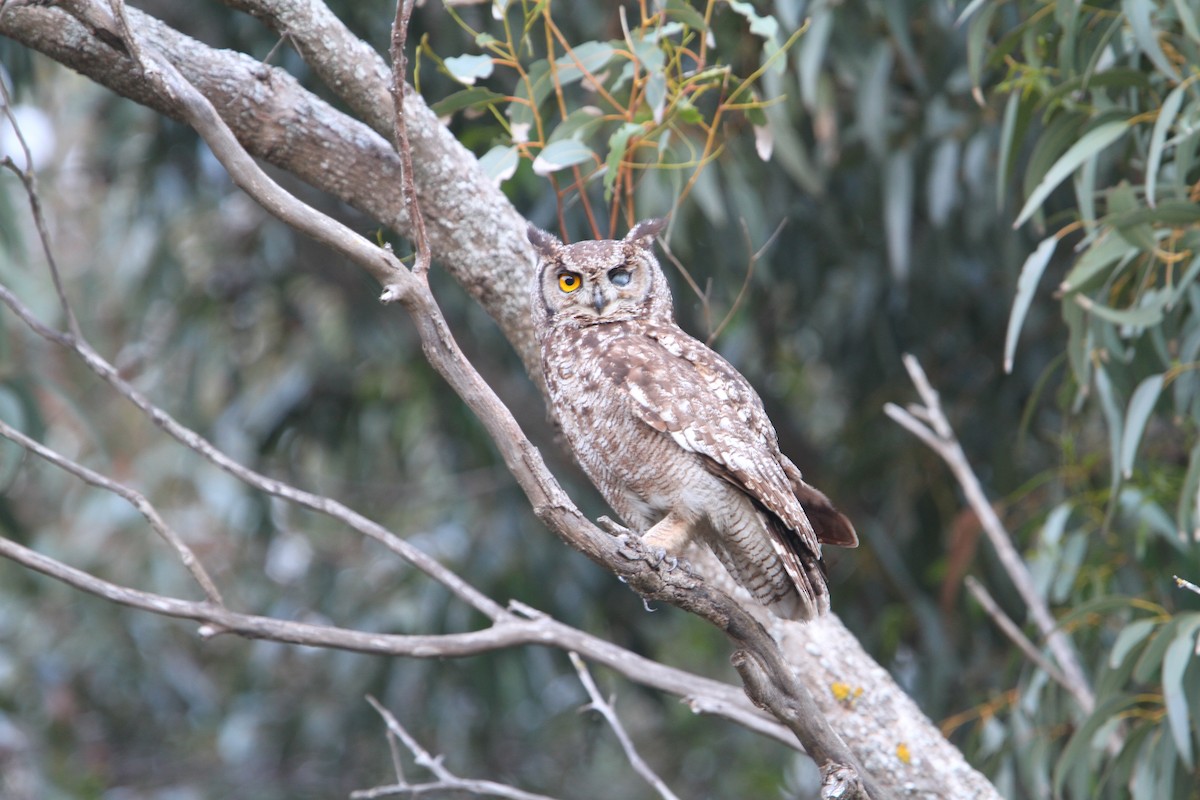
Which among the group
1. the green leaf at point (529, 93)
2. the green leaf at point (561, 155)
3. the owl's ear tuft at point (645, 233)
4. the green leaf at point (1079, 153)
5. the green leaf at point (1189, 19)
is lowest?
the owl's ear tuft at point (645, 233)

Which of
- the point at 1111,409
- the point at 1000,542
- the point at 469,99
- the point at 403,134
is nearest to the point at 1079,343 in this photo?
the point at 1111,409

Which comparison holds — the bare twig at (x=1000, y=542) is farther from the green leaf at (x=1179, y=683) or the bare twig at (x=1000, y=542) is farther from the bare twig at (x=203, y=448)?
the bare twig at (x=203, y=448)

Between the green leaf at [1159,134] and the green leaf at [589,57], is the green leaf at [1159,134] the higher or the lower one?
the lower one

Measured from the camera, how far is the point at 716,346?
188 inches

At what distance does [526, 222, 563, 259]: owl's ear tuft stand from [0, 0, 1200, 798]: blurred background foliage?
12cm

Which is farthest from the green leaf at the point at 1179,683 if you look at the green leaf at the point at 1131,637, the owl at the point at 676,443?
the owl at the point at 676,443

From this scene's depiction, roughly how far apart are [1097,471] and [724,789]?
8.77 feet

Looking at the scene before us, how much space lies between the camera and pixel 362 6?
3.64 meters

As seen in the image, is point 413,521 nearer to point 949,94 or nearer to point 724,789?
point 724,789

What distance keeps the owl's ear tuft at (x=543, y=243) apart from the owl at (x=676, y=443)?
10 millimetres

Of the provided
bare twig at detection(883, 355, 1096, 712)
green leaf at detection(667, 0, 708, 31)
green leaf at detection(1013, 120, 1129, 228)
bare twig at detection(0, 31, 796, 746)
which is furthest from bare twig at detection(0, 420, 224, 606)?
green leaf at detection(1013, 120, 1129, 228)

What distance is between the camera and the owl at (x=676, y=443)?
2.16m

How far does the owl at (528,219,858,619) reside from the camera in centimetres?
216

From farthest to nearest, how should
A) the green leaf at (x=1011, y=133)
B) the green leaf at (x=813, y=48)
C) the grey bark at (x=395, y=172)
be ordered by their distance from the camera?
the green leaf at (x=813, y=48) → the green leaf at (x=1011, y=133) → the grey bark at (x=395, y=172)
